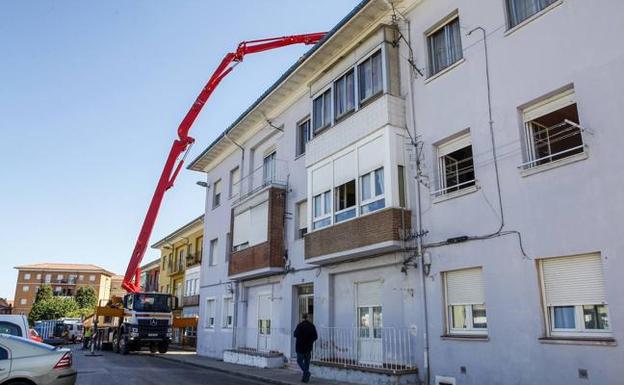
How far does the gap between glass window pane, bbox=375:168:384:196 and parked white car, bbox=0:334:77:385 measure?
7.40m

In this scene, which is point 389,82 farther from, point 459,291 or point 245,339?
point 245,339

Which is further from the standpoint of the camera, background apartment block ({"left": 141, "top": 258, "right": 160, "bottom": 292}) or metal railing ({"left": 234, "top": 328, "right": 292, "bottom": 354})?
background apartment block ({"left": 141, "top": 258, "right": 160, "bottom": 292})

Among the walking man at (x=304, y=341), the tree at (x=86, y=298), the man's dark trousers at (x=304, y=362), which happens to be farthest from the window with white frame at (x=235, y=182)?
the tree at (x=86, y=298)

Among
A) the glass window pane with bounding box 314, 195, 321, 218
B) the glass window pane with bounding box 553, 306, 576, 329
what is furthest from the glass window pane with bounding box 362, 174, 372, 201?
the glass window pane with bounding box 553, 306, 576, 329

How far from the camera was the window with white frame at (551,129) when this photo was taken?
918cm

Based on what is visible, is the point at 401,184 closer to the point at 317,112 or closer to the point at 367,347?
the point at 367,347

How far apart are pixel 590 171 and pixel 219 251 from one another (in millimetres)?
17637

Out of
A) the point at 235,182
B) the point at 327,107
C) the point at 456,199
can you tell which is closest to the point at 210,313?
the point at 235,182

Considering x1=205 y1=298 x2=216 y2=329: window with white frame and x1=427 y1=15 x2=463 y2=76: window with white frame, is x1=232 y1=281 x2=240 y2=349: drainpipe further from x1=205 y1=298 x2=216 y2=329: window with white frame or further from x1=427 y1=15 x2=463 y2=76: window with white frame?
x1=427 y1=15 x2=463 y2=76: window with white frame

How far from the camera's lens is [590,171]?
332 inches

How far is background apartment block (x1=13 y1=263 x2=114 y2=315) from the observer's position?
337 feet

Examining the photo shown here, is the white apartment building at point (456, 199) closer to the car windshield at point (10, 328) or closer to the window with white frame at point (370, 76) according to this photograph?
the window with white frame at point (370, 76)

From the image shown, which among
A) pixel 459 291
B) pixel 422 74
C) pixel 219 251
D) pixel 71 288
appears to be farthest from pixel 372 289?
pixel 71 288

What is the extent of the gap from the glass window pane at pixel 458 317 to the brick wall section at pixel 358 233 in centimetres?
196
